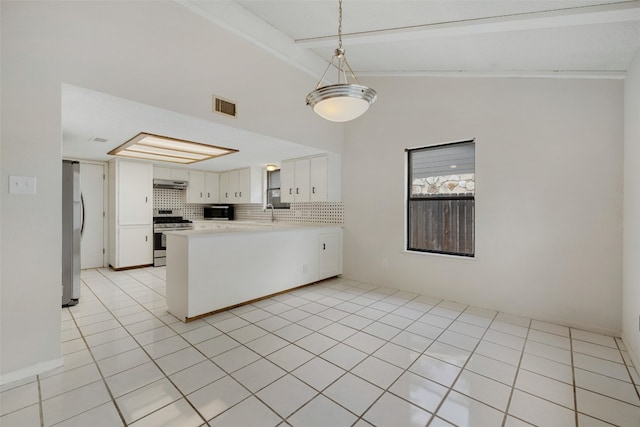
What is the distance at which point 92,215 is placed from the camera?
5621mm

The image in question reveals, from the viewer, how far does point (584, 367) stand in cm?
221

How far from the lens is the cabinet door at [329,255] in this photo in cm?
462

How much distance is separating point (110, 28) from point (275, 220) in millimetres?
4270

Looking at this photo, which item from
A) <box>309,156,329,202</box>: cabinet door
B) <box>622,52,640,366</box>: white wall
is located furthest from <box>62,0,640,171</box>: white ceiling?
<box>309,156,329,202</box>: cabinet door

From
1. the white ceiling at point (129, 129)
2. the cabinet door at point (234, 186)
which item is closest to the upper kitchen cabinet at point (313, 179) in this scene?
the white ceiling at point (129, 129)

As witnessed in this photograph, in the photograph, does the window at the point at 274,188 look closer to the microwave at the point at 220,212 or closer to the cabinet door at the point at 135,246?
the microwave at the point at 220,212

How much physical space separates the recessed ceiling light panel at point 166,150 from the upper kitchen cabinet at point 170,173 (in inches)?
30.1

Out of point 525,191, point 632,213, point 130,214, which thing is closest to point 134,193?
point 130,214

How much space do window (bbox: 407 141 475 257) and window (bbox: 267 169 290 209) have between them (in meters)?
3.05

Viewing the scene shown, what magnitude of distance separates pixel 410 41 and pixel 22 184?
3.77 m

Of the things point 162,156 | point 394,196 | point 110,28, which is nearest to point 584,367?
point 394,196

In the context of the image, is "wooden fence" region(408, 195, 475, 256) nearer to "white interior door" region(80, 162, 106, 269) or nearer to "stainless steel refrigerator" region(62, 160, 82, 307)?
"stainless steel refrigerator" region(62, 160, 82, 307)

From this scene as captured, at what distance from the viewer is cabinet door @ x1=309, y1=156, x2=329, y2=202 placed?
15.6 ft

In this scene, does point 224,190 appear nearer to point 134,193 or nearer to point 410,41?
point 134,193
